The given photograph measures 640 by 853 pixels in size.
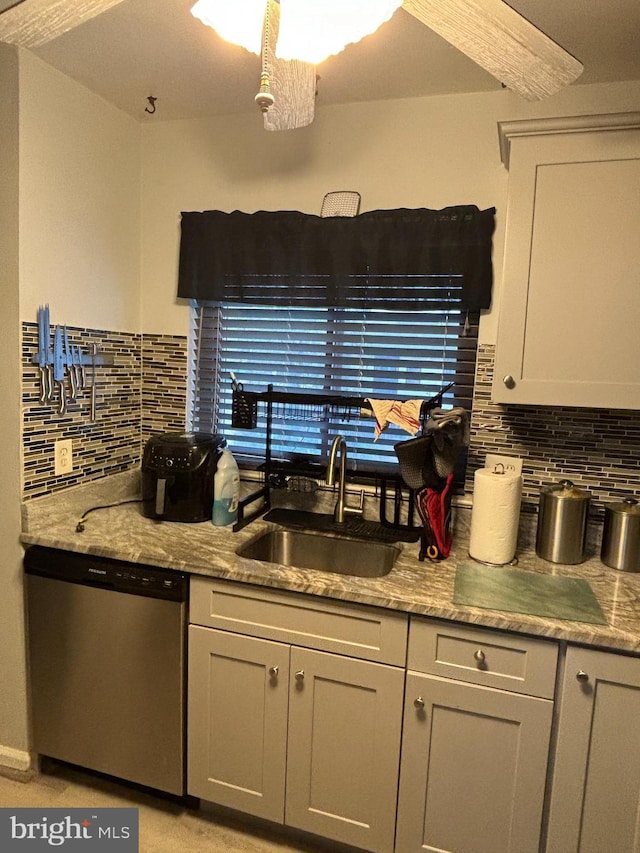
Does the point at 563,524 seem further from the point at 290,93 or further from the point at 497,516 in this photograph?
the point at 290,93

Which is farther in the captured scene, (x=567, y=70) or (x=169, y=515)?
(x=169, y=515)

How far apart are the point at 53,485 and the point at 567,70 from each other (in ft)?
6.11

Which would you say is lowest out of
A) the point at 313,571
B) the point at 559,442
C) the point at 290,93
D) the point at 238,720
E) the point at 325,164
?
the point at 238,720

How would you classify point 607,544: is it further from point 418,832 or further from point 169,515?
point 169,515

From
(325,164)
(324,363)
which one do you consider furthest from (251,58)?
(324,363)

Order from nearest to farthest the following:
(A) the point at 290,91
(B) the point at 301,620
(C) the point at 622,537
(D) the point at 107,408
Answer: (A) the point at 290,91 → (B) the point at 301,620 → (C) the point at 622,537 → (D) the point at 107,408

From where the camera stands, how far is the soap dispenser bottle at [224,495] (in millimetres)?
1969

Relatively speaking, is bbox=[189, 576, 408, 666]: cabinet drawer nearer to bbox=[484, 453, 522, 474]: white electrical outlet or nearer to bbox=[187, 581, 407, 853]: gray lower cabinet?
bbox=[187, 581, 407, 853]: gray lower cabinet

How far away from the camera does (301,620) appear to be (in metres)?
1.56

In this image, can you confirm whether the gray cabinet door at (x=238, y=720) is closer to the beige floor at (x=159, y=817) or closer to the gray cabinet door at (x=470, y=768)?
the beige floor at (x=159, y=817)

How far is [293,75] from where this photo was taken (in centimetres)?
129

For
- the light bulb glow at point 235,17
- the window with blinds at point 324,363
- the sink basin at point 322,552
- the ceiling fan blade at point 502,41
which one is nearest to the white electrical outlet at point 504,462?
the window with blinds at point 324,363

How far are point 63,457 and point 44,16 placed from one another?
1.33 m

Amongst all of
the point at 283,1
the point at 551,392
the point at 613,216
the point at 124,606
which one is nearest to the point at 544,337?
the point at 551,392
